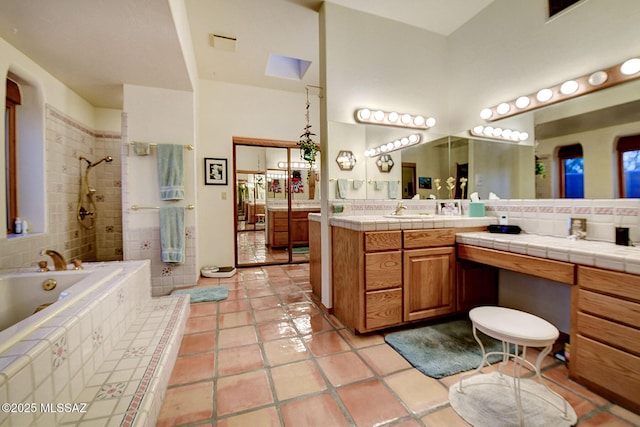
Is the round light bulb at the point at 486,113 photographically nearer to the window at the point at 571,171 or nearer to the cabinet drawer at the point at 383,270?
the window at the point at 571,171

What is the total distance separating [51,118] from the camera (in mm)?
2652

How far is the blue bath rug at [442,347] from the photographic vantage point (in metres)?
1.60

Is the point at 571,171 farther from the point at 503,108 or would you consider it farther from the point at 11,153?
the point at 11,153

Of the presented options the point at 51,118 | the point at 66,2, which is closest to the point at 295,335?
the point at 66,2

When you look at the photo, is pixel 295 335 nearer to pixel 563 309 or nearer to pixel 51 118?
pixel 563 309

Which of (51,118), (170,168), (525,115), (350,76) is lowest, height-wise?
(170,168)

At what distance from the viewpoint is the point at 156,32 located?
80.4 inches

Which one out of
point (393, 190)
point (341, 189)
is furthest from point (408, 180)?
point (341, 189)

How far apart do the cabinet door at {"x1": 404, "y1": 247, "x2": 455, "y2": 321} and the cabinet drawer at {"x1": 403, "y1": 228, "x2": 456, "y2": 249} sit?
46 mm

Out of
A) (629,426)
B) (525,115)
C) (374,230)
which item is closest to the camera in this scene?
(629,426)

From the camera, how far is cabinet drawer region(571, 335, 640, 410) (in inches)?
47.0

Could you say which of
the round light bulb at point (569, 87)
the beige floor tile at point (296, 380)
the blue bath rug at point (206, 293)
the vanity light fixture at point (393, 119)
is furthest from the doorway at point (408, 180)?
the blue bath rug at point (206, 293)

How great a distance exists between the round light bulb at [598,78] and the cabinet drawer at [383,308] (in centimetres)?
199

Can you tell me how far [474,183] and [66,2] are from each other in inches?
141
